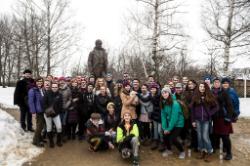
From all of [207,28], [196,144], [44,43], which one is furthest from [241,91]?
[196,144]

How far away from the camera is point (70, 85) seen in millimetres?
9719

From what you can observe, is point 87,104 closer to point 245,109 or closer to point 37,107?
point 37,107

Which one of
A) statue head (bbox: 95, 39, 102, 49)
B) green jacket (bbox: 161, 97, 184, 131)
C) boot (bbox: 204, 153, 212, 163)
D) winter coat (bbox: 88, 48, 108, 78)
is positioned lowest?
boot (bbox: 204, 153, 212, 163)

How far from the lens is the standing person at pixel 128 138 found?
795cm

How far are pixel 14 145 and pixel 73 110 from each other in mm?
1783

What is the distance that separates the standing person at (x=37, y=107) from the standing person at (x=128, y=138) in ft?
7.31

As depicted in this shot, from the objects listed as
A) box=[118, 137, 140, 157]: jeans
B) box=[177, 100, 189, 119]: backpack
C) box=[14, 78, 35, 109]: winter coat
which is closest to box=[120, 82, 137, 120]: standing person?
box=[118, 137, 140, 157]: jeans

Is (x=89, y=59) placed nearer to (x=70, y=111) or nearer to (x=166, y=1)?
(x=70, y=111)

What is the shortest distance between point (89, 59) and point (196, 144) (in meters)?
5.12

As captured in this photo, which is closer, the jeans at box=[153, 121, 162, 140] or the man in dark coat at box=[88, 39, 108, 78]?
the jeans at box=[153, 121, 162, 140]

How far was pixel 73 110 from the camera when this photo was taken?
9.24 metres

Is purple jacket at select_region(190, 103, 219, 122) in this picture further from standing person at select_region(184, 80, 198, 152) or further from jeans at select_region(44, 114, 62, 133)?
jeans at select_region(44, 114, 62, 133)

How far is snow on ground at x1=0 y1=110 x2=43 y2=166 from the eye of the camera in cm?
816

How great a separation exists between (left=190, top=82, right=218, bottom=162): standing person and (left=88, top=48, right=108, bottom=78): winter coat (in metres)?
4.70
